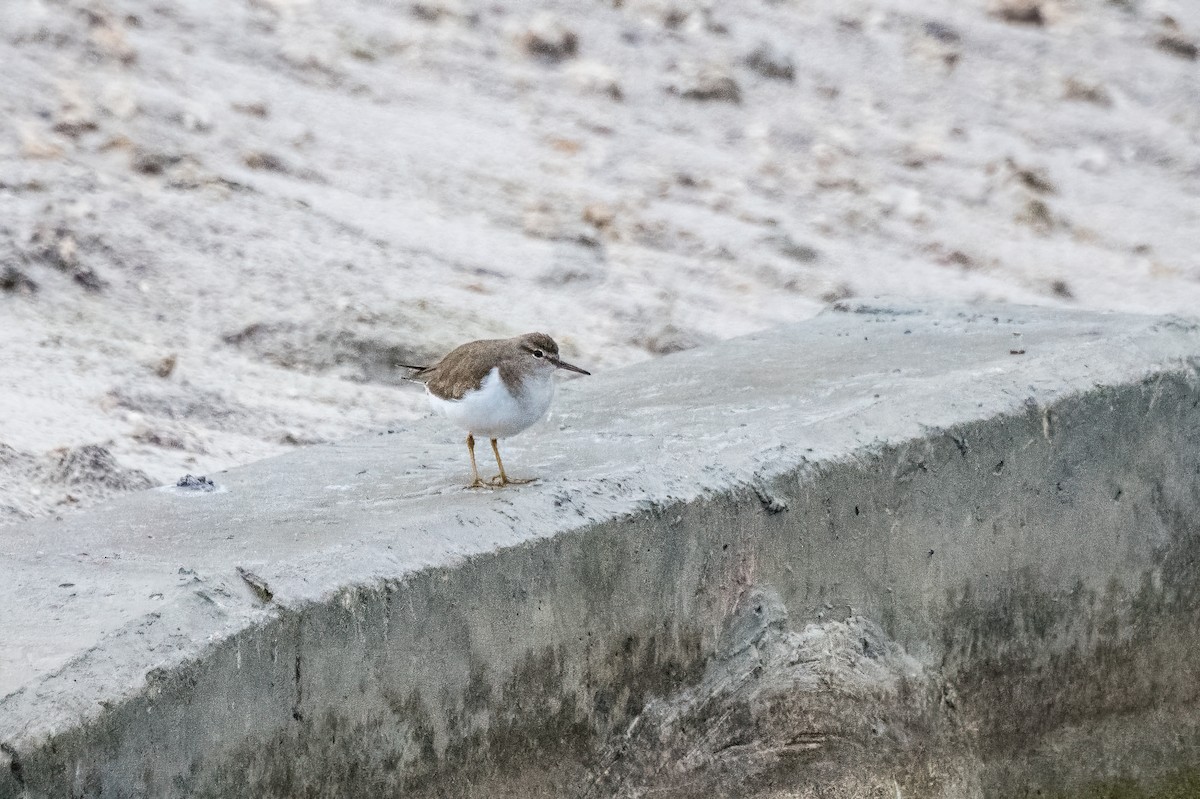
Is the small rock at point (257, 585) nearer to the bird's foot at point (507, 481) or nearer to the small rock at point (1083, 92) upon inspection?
the bird's foot at point (507, 481)

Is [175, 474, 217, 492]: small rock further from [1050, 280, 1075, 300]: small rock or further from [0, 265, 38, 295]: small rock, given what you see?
[1050, 280, 1075, 300]: small rock

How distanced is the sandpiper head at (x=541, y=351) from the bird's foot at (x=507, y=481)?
250mm

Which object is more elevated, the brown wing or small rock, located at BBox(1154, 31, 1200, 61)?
the brown wing

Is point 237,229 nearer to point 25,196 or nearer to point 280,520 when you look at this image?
point 25,196

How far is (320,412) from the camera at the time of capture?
18.3 feet

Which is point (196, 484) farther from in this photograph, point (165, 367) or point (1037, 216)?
point (1037, 216)

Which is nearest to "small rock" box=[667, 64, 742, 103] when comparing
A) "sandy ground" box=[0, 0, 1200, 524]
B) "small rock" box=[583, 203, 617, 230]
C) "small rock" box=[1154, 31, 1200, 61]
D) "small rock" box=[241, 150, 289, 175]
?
"sandy ground" box=[0, 0, 1200, 524]

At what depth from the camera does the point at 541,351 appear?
3717 mm

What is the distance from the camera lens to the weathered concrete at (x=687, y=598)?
2.83 meters

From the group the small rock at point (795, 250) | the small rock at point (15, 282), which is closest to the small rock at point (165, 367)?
the small rock at point (15, 282)

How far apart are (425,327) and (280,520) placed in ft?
9.12

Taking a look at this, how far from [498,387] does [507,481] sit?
0.66 ft

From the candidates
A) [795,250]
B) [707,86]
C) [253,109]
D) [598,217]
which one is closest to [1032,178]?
[707,86]

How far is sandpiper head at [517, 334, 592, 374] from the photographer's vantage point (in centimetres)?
370
